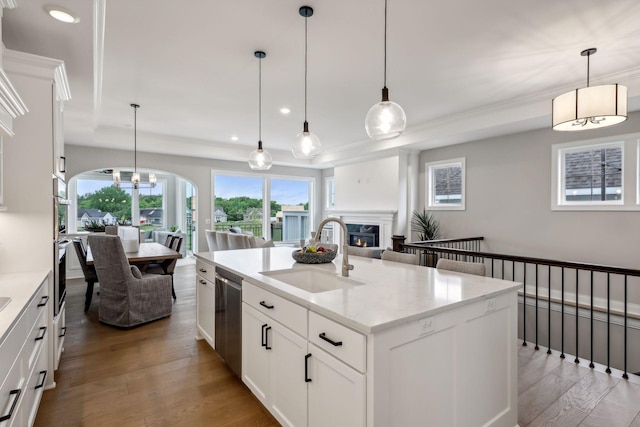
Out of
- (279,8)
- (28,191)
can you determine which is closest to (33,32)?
(28,191)

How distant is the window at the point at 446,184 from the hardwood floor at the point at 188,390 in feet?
11.8

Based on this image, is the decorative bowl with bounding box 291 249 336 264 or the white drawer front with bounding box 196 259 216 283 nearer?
the decorative bowl with bounding box 291 249 336 264

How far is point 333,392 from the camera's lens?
4.91ft

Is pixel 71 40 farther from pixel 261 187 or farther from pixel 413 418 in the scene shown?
pixel 261 187

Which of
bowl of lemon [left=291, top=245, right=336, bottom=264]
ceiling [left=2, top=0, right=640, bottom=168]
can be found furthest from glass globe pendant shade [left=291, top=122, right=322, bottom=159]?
bowl of lemon [left=291, top=245, right=336, bottom=264]

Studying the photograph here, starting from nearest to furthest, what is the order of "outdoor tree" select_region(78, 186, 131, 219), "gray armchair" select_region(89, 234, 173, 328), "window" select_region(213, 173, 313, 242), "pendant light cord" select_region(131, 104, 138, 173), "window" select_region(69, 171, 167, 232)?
"gray armchair" select_region(89, 234, 173, 328) < "pendant light cord" select_region(131, 104, 138, 173) < "window" select_region(69, 171, 167, 232) < "outdoor tree" select_region(78, 186, 131, 219) < "window" select_region(213, 173, 313, 242)

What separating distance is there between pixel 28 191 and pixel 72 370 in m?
1.52

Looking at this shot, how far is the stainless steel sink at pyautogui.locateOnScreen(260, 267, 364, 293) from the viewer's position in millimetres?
2307

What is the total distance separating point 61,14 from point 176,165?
17.8 feet

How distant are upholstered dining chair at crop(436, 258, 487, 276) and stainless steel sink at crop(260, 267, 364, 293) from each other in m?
0.87

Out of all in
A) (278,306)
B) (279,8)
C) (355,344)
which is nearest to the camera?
(355,344)

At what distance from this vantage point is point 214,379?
2615 millimetres

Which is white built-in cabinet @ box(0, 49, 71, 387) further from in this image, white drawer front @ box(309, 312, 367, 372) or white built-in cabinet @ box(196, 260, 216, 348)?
white drawer front @ box(309, 312, 367, 372)

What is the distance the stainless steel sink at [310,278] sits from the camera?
2.31 m
